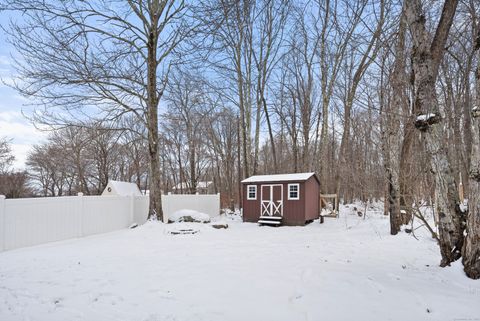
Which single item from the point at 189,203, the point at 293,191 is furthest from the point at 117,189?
the point at 293,191

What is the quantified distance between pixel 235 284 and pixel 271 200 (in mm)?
7955

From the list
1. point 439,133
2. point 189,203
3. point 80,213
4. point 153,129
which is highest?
point 153,129

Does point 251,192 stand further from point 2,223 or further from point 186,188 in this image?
point 186,188

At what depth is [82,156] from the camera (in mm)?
22891

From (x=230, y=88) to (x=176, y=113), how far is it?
4.83m

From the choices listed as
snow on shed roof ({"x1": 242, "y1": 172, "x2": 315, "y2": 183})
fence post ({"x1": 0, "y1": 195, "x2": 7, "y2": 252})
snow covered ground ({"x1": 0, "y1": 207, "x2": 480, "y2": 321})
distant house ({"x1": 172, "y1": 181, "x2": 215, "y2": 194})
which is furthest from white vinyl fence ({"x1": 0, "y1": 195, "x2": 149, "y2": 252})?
distant house ({"x1": 172, "y1": 181, "x2": 215, "y2": 194})

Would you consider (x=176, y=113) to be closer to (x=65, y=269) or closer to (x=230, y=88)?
(x=230, y=88)

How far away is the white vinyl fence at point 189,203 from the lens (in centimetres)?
1271

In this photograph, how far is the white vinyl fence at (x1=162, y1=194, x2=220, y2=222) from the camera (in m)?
12.7

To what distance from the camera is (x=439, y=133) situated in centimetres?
374

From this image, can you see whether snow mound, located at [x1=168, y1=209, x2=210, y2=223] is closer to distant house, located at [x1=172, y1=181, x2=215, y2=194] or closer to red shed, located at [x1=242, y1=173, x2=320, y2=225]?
red shed, located at [x1=242, y1=173, x2=320, y2=225]

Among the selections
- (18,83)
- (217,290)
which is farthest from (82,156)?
(217,290)

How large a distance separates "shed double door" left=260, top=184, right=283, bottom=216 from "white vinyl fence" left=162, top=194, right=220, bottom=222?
11.1 ft

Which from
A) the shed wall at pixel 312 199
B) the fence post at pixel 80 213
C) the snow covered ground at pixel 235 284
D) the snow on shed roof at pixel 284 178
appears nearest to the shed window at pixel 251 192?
the snow on shed roof at pixel 284 178
